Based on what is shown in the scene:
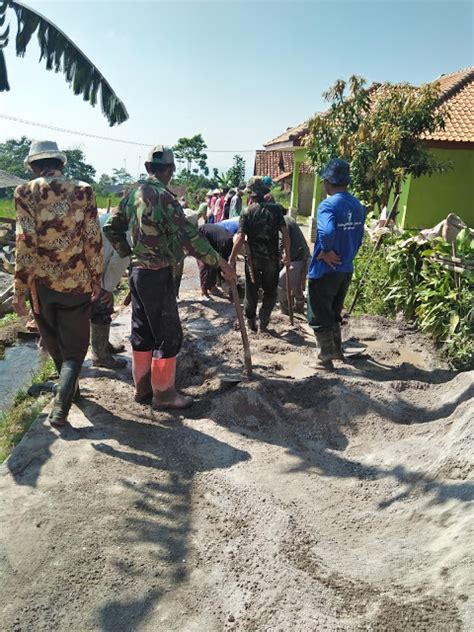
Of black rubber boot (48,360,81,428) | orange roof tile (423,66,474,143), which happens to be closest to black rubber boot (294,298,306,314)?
black rubber boot (48,360,81,428)

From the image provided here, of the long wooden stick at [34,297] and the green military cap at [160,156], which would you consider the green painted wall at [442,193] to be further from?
the long wooden stick at [34,297]

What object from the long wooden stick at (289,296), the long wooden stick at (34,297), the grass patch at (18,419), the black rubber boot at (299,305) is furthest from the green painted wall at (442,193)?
the long wooden stick at (34,297)

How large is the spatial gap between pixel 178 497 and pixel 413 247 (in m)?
Answer: 5.05

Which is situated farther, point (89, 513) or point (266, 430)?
point (266, 430)

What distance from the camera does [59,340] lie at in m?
3.96

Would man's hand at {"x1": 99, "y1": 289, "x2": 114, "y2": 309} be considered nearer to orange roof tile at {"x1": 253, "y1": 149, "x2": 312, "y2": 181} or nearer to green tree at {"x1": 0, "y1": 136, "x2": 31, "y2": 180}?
orange roof tile at {"x1": 253, "y1": 149, "x2": 312, "y2": 181}

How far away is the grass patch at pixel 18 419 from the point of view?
396cm

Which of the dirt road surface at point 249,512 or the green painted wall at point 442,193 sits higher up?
the green painted wall at point 442,193

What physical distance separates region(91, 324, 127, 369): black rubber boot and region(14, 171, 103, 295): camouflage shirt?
120 centimetres

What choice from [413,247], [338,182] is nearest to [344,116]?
[413,247]

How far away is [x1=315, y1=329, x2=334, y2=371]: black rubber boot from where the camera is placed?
16.5ft

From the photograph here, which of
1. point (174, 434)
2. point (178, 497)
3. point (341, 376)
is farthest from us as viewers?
point (341, 376)

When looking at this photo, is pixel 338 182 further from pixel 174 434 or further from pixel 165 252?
pixel 174 434

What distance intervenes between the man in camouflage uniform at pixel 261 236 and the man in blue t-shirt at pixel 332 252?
1010 millimetres
